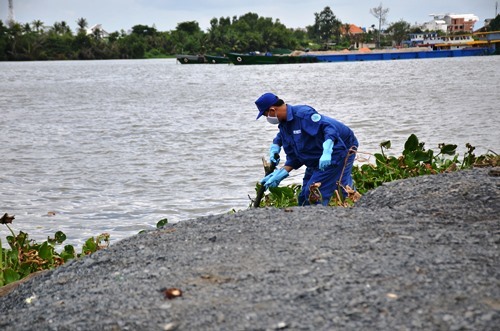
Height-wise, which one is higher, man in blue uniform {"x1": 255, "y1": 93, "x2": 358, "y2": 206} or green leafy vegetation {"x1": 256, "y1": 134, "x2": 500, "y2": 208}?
man in blue uniform {"x1": 255, "y1": 93, "x2": 358, "y2": 206}

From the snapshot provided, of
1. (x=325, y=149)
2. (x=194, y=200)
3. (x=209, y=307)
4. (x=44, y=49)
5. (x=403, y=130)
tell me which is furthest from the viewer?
(x=44, y=49)

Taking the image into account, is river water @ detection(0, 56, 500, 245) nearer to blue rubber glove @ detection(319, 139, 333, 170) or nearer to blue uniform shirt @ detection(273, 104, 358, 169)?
blue uniform shirt @ detection(273, 104, 358, 169)

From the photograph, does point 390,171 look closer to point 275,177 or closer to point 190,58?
point 275,177

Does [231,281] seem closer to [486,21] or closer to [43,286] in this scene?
[43,286]

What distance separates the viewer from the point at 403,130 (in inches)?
905

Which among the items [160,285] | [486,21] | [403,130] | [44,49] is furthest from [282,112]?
[44,49]

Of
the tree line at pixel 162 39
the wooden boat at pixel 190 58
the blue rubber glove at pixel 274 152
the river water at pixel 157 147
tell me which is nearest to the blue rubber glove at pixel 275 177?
the blue rubber glove at pixel 274 152

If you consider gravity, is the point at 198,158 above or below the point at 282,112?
below

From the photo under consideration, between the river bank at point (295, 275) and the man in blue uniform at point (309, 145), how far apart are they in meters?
2.07

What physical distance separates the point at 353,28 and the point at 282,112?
Result: 194 meters

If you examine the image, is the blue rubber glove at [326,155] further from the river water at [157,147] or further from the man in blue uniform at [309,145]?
the river water at [157,147]

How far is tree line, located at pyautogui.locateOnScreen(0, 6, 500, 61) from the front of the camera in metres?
161

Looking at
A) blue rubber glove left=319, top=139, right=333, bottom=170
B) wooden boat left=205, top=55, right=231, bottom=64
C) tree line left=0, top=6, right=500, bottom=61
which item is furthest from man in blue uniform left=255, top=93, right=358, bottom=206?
tree line left=0, top=6, right=500, bottom=61

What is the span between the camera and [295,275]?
4.47 metres
